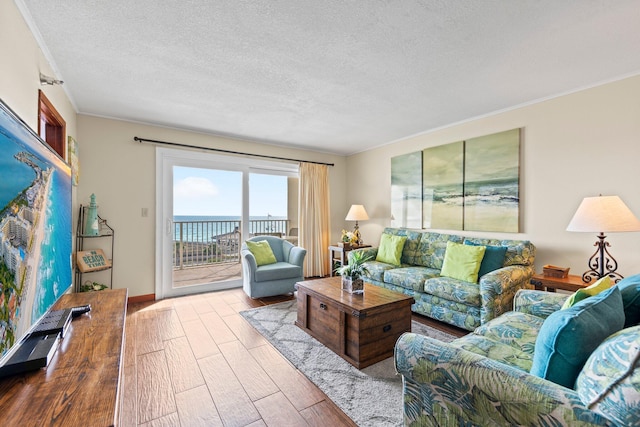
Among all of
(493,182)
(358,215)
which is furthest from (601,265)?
(358,215)

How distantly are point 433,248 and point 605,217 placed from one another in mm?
1745

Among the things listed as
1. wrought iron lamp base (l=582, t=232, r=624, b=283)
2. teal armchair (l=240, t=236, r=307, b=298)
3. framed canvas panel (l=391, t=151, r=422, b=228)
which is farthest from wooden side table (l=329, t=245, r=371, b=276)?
wrought iron lamp base (l=582, t=232, r=624, b=283)

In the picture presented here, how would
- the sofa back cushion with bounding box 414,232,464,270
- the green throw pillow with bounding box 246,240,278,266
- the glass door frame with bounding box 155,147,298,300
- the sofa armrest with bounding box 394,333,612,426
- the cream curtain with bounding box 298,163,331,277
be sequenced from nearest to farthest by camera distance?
1. the sofa armrest with bounding box 394,333,612,426
2. the sofa back cushion with bounding box 414,232,464,270
3. the glass door frame with bounding box 155,147,298,300
4. the green throw pillow with bounding box 246,240,278,266
5. the cream curtain with bounding box 298,163,331,277

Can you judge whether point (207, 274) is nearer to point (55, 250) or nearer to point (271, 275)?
point (271, 275)

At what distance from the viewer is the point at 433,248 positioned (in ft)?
12.2

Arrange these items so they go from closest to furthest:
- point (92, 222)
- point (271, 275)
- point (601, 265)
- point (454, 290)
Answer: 1. point (601, 265)
2. point (454, 290)
3. point (92, 222)
4. point (271, 275)

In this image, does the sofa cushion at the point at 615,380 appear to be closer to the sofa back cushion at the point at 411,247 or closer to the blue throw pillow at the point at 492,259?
the blue throw pillow at the point at 492,259

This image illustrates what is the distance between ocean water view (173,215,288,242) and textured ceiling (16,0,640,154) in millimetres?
1798

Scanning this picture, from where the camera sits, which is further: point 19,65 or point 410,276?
point 410,276

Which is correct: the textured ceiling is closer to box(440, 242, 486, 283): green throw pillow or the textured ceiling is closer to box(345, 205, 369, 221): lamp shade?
box(440, 242, 486, 283): green throw pillow

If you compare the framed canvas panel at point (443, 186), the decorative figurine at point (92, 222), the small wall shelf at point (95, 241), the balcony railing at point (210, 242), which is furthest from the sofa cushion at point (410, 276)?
the decorative figurine at point (92, 222)

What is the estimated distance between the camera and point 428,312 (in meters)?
3.10

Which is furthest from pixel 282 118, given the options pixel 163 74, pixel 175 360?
pixel 175 360

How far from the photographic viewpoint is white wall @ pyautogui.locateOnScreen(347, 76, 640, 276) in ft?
8.29
